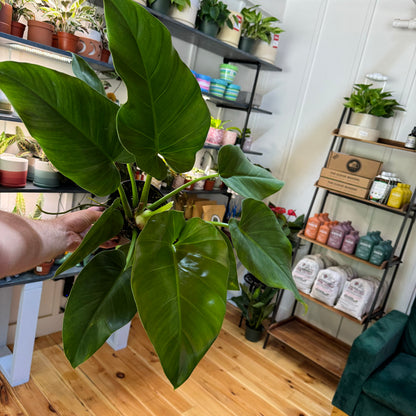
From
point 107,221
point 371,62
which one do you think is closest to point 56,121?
point 107,221

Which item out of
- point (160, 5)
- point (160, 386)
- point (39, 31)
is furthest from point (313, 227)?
point (39, 31)

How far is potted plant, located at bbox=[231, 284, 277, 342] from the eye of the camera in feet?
9.67

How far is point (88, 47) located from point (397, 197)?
2.07 meters

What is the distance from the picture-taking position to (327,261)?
2957mm

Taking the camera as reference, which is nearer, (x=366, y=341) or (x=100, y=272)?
(x=100, y=272)

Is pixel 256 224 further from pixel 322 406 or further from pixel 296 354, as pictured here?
pixel 296 354

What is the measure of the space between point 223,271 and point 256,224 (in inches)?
9.0

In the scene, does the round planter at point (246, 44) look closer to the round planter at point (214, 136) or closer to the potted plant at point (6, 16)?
the round planter at point (214, 136)

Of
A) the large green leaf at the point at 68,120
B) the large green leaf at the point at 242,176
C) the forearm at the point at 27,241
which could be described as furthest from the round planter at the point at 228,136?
the large green leaf at the point at 68,120

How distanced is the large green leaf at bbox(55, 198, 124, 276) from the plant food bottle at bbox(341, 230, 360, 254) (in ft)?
7.43

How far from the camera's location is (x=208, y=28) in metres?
2.49

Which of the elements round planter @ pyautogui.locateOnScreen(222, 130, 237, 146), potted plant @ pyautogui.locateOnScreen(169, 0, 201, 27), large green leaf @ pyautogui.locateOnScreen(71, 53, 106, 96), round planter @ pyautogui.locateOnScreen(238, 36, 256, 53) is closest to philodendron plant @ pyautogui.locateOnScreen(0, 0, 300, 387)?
large green leaf @ pyautogui.locateOnScreen(71, 53, 106, 96)

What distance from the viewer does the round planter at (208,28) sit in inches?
97.5

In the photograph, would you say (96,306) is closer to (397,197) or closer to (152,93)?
(152,93)
